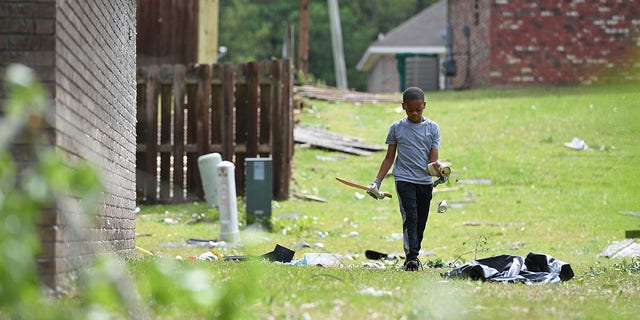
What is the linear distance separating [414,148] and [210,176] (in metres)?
6.67

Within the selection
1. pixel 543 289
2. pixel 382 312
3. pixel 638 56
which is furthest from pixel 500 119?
pixel 382 312

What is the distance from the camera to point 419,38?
46906 mm

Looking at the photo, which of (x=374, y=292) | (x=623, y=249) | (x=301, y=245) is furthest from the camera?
(x=301, y=245)

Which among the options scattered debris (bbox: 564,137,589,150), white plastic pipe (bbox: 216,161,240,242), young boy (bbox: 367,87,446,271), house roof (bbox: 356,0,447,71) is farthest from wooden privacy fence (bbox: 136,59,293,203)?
house roof (bbox: 356,0,447,71)

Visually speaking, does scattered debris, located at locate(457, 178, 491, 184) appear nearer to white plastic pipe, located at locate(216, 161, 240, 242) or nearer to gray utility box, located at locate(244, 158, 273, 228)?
gray utility box, located at locate(244, 158, 273, 228)

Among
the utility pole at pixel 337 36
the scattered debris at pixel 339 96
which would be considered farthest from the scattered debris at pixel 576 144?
the utility pole at pixel 337 36

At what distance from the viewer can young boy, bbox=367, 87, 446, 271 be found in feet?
30.0

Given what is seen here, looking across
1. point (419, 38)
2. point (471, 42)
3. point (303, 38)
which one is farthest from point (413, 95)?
point (419, 38)

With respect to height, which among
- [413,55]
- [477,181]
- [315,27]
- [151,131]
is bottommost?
[477,181]

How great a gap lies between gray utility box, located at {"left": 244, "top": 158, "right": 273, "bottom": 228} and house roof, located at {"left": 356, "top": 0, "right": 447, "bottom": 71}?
3126 cm

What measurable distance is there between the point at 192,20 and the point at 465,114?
647 centimetres

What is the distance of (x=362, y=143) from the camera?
71.1 feet

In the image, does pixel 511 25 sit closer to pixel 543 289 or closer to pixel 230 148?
pixel 230 148

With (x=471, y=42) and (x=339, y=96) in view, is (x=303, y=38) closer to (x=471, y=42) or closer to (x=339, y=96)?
(x=471, y=42)
